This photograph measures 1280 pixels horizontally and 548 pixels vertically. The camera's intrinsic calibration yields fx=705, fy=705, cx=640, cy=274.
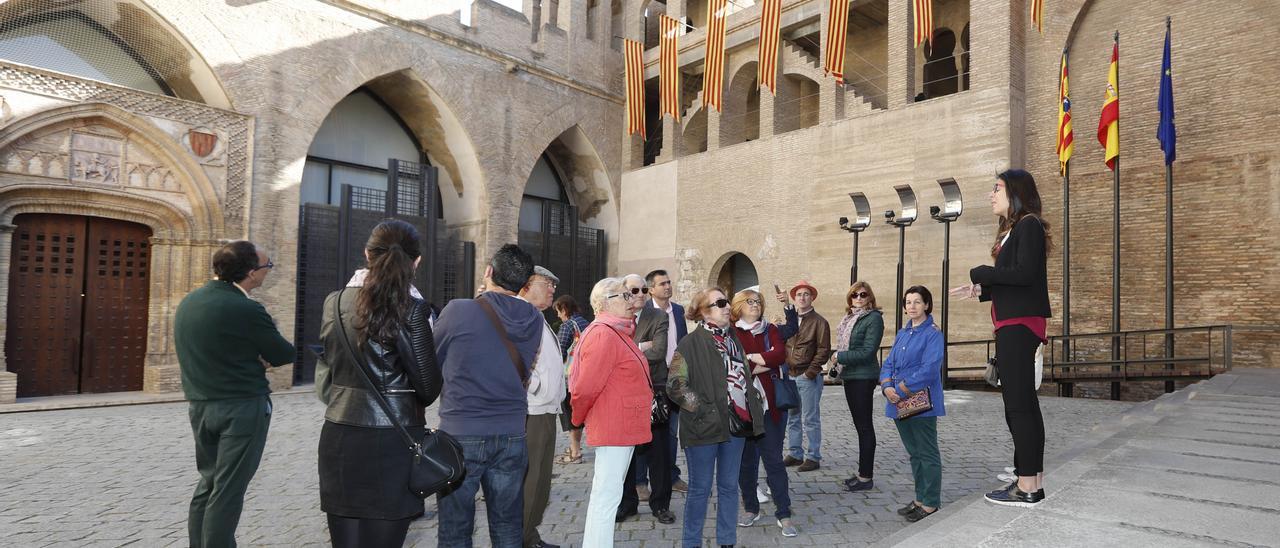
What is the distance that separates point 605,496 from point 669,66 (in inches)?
644

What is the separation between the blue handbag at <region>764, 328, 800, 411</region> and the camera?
4.39 m

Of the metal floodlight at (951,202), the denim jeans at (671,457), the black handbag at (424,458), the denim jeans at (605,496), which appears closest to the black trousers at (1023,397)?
the denim jeans at (605,496)

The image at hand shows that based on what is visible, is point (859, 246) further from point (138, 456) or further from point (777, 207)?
point (138, 456)

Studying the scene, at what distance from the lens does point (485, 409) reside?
9.10 feet

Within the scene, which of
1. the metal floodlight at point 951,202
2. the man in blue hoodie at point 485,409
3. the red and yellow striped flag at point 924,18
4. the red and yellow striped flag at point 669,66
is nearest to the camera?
the man in blue hoodie at point 485,409

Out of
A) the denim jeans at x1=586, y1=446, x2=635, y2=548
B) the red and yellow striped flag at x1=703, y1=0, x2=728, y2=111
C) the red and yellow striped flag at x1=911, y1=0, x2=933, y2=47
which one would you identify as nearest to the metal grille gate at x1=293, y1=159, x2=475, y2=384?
the red and yellow striped flag at x1=703, y1=0, x2=728, y2=111

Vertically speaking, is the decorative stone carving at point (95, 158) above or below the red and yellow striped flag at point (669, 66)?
below

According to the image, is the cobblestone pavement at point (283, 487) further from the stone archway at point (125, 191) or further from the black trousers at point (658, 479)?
the stone archway at point (125, 191)

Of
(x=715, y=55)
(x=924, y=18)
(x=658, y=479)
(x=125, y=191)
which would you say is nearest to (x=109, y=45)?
(x=125, y=191)

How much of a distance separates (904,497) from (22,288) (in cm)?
1308

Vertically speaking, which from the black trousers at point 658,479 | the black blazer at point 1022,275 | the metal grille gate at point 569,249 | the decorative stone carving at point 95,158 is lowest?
the black trousers at point 658,479

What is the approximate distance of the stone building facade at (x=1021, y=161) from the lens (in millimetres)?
11750

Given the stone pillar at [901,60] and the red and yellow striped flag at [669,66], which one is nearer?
the stone pillar at [901,60]

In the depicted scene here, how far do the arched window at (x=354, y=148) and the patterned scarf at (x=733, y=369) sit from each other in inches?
511
